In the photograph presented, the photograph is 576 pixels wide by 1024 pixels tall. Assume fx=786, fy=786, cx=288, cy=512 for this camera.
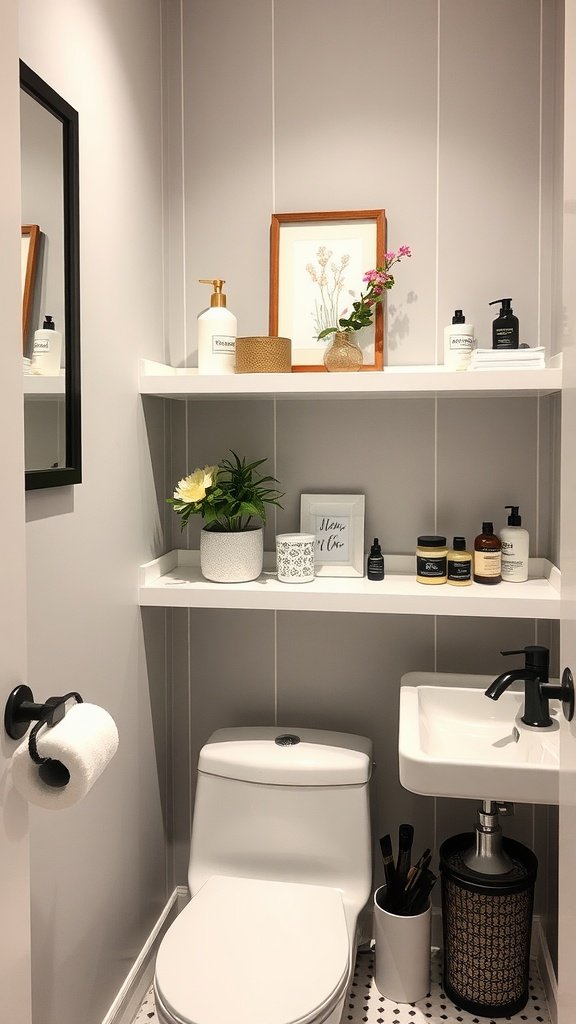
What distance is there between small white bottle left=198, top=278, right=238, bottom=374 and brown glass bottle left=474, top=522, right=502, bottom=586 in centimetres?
73

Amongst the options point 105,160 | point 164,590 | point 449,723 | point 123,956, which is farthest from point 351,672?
point 105,160

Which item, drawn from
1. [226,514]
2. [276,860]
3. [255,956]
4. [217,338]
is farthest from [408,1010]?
[217,338]

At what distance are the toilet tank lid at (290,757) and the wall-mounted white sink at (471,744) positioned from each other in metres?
0.19

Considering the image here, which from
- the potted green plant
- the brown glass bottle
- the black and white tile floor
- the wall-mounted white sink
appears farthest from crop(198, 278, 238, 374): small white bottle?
the black and white tile floor

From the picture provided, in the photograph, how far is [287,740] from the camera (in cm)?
192

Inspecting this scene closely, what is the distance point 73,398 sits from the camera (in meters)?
1.44

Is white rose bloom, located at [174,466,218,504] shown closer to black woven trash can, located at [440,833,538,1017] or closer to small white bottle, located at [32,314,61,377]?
small white bottle, located at [32,314,61,377]

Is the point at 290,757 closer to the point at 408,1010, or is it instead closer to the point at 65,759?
the point at 408,1010

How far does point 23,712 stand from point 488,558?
1263mm

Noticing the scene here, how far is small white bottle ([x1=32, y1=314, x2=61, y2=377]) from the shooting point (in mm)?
1290

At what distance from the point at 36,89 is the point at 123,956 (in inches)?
69.5

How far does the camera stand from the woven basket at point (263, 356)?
1.83 m

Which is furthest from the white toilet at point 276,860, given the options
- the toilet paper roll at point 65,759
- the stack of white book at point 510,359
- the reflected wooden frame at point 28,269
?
the reflected wooden frame at point 28,269

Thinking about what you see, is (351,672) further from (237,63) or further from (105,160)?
(237,63)
